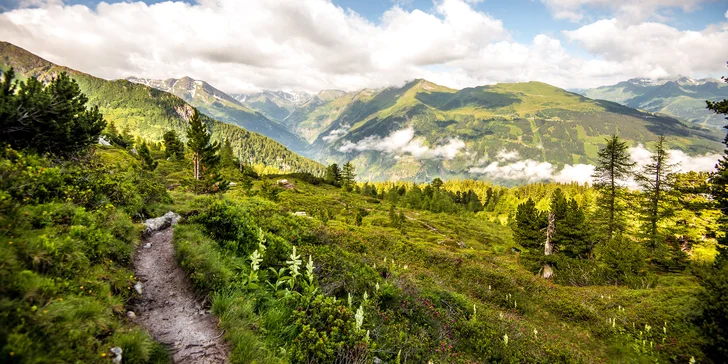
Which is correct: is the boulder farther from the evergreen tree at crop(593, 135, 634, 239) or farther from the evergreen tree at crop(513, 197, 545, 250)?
the evergreen tree at crop(593, 135, 634, 239)

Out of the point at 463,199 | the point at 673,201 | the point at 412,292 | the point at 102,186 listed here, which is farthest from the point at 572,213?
the point at 463,199

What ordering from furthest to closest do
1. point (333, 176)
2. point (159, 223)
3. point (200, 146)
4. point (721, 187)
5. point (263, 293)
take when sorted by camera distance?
point (333, 176) < point (200, 146) < point (721, 187) < point (159, 223) < point (263, 293)

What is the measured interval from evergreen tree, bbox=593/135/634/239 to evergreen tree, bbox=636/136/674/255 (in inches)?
92.1

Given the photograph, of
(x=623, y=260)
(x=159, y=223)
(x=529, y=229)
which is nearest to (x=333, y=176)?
(x=529, y=229)

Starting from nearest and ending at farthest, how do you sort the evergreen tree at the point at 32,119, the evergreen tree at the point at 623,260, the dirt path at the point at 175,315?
the dirt path at the point at 175,315 → the evergreen tree at the point at 32,119 → the evergreen tree at the point at 623,260

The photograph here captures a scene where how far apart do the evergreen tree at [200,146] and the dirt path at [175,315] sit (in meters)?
44.6

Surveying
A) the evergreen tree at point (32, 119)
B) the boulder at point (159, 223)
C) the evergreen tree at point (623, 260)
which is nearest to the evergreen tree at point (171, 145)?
the evergreen tree at point (32, 119)

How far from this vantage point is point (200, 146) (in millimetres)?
48875

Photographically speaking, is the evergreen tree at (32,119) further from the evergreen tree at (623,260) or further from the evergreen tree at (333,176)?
the evergreen tree at (333,176)

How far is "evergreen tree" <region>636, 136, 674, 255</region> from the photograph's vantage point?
37969 millimetres

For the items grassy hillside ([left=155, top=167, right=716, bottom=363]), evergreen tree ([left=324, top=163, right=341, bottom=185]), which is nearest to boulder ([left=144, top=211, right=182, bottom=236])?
grassy hillside ([left=155, top=167, right=716, bottom=363])

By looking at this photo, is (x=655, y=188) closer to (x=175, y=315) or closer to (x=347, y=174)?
(x=175, y=315)

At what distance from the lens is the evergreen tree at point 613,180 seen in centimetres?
3900

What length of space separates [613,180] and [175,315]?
165 feet
